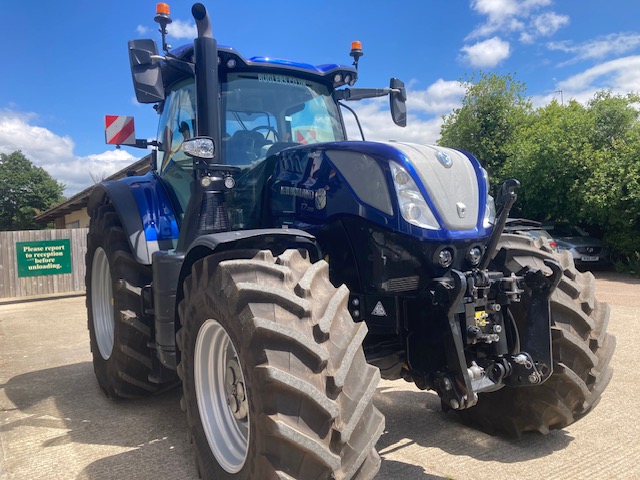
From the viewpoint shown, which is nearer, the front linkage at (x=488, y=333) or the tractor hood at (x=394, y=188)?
the front linkage at (x=488, y=333)

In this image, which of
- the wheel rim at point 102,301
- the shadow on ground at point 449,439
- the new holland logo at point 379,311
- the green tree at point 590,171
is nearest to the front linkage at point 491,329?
the new holland logo at point 379,311

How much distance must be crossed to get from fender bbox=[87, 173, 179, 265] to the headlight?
199 centimetres

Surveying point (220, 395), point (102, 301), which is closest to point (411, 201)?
point (220, 395)

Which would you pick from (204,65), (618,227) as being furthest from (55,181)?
(204,65)

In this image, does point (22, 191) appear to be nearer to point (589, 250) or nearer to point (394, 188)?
point (589, 250)

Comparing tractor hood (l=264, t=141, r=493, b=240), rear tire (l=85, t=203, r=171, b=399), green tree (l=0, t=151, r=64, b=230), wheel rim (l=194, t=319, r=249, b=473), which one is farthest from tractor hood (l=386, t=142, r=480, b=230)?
green tree (l=0, t=151, r=64, b=230)

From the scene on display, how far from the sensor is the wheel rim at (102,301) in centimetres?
474

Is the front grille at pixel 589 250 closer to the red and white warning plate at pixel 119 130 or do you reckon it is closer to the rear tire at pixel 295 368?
the red and white warning plate at pixel 119 130

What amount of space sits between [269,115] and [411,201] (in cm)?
162

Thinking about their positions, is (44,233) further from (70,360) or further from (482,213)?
(482,213)

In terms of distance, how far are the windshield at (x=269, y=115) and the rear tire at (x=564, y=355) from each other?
5.61 ft

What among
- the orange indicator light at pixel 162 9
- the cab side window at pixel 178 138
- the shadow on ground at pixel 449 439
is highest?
the orange indicator light at pixel 162 9

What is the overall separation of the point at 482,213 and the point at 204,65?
190 centimetres

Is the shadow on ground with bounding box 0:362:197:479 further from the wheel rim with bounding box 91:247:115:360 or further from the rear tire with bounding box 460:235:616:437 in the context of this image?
the rear tire with bounding box 460:235:616:437
